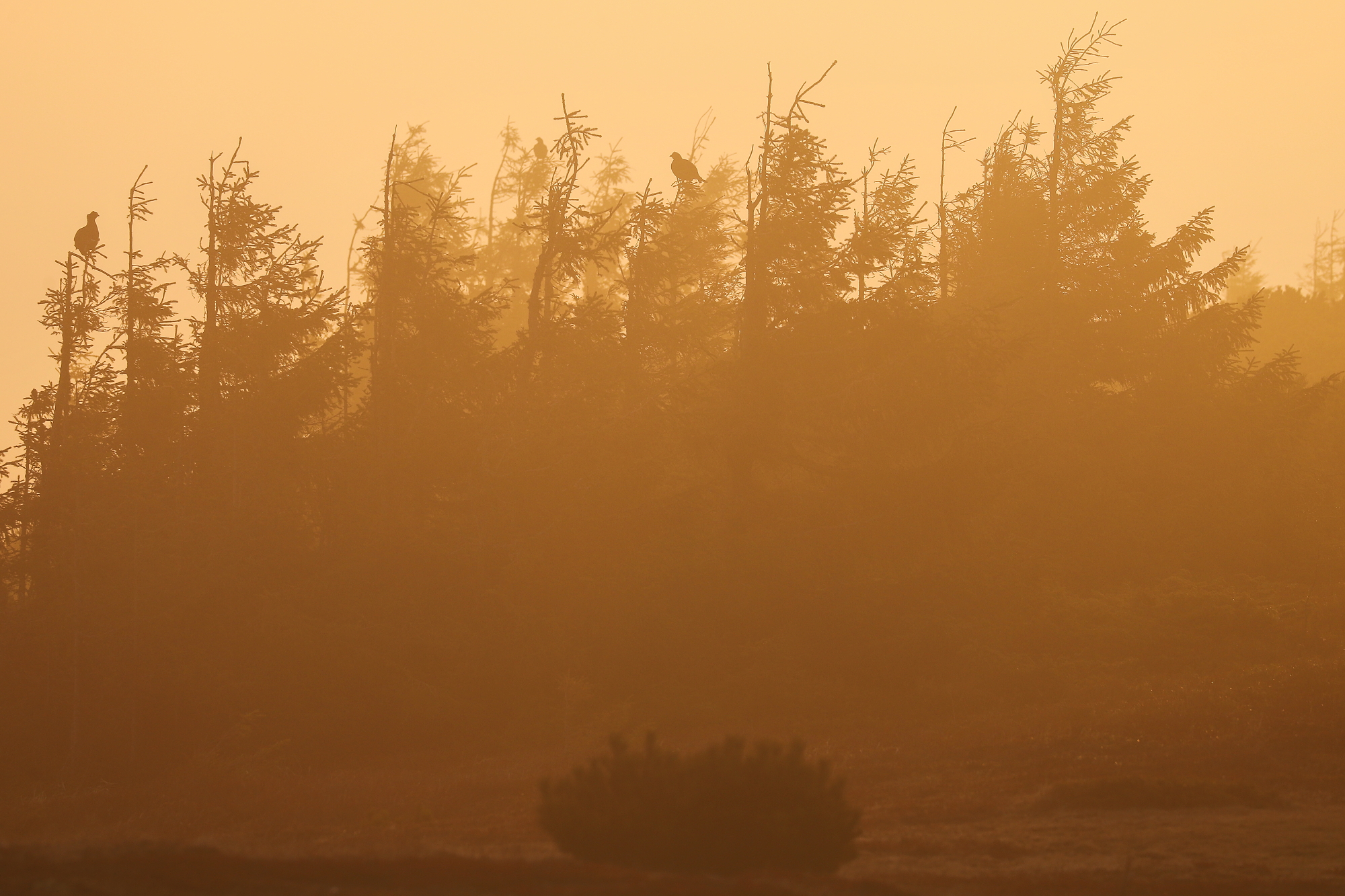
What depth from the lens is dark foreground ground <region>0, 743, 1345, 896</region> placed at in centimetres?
737

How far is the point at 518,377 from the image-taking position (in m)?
24.4

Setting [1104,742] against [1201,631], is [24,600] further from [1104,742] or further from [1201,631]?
[1201,631]

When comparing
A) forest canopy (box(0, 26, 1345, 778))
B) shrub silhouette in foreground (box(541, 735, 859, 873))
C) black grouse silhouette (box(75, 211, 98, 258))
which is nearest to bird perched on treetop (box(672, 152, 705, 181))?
forest canopy (box(0, 26, 1345, 778))

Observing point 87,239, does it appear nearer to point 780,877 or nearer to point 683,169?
point 683,169

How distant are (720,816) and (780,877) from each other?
666mm

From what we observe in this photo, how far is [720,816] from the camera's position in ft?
24.8

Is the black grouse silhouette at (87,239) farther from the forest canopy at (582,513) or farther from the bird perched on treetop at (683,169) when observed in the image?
the bird perched on treetop at (683,169)

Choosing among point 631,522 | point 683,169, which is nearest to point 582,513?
point 631,522

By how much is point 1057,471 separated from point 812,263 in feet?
31.8

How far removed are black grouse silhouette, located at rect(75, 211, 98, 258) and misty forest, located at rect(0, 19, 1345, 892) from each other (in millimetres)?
305

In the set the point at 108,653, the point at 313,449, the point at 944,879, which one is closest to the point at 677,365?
the point at 313,449

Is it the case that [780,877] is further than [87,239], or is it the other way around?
[87,239]

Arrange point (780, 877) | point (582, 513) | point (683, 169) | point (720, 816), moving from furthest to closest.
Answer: point (683, 169) → point (582, 513) → point (780, 877) → point (720, 816)

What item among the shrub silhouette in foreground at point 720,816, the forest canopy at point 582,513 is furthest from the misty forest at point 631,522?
the shrub silhouette in foreground at point 720,816
